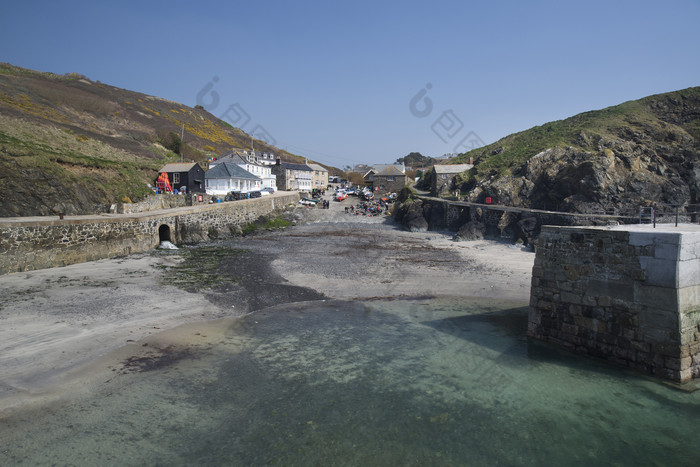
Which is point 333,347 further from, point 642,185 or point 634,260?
point 642,185

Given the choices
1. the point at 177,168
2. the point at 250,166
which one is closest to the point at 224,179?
the point at 177,168

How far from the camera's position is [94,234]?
24016 millimetres

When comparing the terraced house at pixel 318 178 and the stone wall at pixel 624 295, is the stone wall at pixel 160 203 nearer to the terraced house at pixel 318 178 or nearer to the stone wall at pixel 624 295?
the stone wall at pixel 624 295

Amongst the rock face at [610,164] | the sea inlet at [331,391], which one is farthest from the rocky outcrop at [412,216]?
the sea inlet at [331,391]

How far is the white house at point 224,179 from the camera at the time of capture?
5116 centimetres

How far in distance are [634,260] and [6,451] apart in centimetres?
1483

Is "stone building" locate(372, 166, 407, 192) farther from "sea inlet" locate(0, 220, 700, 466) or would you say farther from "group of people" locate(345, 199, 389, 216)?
"sea inlet" locate(0, 220, 700, 466)

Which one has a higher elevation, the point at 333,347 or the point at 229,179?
the point at 229,179

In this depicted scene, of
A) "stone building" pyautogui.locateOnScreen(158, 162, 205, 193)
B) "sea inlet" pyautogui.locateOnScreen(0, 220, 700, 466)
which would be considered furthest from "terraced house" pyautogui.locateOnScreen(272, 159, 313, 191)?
"sea inlet" pyautogui.locateOnScreen(0, 220, 700, 466)

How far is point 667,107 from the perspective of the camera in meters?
49.6

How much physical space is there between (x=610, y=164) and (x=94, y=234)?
1682 inches

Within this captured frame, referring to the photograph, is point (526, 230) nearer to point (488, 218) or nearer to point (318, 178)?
point (488, 218)

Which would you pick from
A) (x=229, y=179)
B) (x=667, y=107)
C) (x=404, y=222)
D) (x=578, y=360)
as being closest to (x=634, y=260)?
(x=578, y=360)

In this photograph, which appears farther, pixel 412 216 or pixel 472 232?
pixel 412 216
